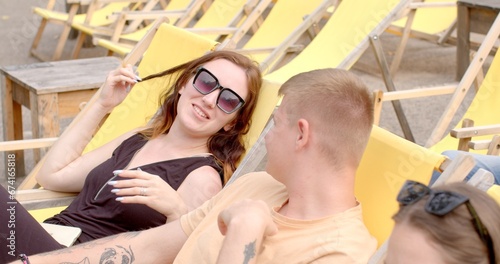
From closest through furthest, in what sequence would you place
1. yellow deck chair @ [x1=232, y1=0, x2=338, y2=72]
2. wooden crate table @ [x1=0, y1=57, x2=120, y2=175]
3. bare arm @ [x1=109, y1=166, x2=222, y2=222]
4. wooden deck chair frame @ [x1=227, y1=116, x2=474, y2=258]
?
wooden deck chair frame @ [x1=227, y1=116, x2=474, y2=258] → bare arm @ [x1=109, y1=166, x2=222, y2=222] → wooden crate table @ [x1=0, y1=57, x2=120, y2=175] → yellow deck chair @ [x1=232, y1=0, x2=338, y2=72]

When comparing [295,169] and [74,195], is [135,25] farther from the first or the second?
[295,169]

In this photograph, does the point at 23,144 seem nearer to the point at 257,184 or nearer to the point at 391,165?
the point at 257,184

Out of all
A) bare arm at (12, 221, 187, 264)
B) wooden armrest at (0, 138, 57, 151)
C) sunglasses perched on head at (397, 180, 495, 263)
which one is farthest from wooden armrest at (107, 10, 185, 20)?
sunglasses perched on head at (397, 180, 495, 263)

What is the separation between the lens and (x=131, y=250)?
243 cm

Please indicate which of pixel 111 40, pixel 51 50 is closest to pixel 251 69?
pixel 111 40

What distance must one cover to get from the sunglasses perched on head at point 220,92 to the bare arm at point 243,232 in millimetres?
1000

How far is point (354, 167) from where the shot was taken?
211cm

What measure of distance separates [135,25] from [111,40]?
0.44 m

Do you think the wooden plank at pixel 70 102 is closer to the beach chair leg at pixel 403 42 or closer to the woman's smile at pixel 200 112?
the woman's smile at pixel 200 112

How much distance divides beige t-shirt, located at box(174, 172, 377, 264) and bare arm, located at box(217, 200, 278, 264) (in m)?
0.11

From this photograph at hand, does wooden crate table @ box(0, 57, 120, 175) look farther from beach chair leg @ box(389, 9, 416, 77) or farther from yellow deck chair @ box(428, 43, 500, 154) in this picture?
beach chair leg @ box(389, 9, 416, 77)

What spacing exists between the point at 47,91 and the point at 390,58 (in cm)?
357

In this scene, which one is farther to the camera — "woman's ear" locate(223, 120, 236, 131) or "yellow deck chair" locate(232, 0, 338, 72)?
"yellow deck chair" locate(232, 0, 338, 72)

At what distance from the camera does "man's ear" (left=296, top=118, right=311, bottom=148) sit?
82.8 inches
